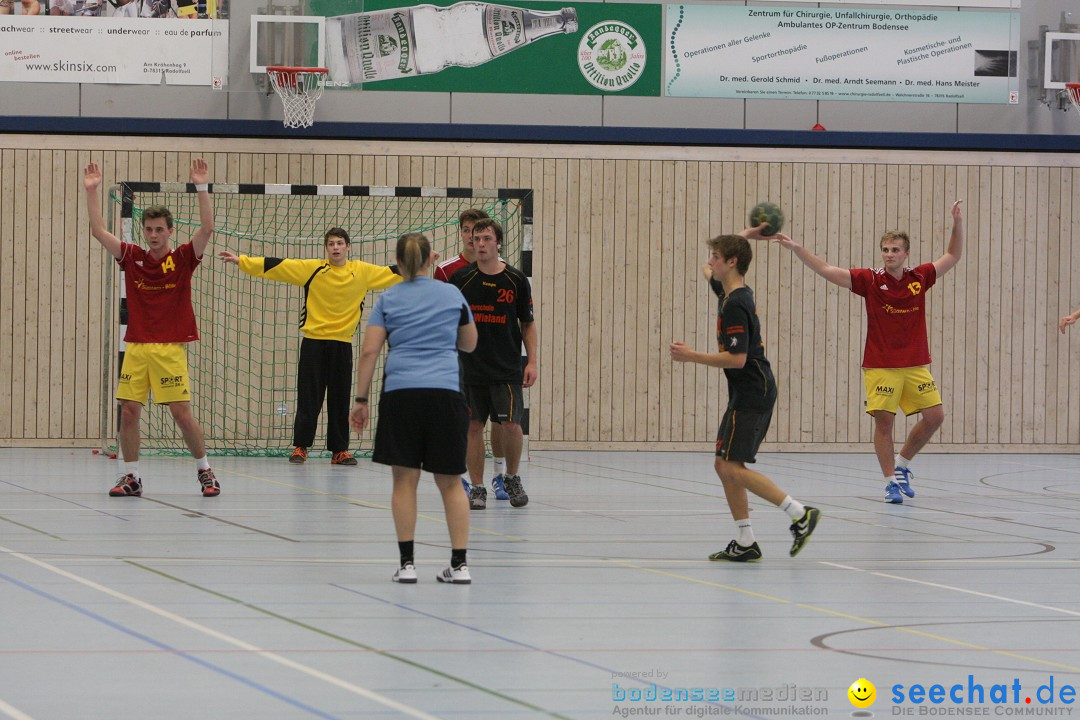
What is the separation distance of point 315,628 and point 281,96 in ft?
38.4

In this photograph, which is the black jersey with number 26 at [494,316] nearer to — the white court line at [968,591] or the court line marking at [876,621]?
the court line marking at [876,621]

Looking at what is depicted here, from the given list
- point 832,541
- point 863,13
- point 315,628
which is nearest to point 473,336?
point 315,628

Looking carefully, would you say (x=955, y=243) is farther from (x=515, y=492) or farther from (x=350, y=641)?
(x=350, y=641)

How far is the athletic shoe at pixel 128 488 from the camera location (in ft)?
35.7

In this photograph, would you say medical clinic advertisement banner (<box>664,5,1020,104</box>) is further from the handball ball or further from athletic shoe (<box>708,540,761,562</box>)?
athletic shoe (<box>708,540,761,562</box>)

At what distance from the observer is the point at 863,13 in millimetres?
17719

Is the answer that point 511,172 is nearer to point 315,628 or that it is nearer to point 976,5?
point 976,5

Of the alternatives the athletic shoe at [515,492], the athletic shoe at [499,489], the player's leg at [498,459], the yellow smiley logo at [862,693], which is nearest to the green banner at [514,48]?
the player's leg at [498,459]

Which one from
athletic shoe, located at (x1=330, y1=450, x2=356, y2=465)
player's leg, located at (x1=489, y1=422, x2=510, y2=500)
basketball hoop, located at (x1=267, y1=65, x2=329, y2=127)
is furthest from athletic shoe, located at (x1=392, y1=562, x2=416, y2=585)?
basketball hoop, located at (x1=267, y1=65, x2=329, y2=127)

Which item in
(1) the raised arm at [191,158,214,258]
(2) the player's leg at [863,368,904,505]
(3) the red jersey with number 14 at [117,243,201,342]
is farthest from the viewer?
(2) the player's leg at [863,368,904,505]

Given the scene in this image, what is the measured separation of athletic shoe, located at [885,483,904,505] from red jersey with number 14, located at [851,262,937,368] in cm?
108

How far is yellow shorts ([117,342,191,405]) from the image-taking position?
10914 millimetres

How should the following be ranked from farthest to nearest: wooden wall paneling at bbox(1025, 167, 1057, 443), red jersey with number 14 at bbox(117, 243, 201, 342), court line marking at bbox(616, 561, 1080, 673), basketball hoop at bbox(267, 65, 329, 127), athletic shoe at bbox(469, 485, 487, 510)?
1. wooden wall paneling at bbox(1025, 167, 1057, 443)
2. basketball hoop at bbox(267, 65, 329, 127)
3. red jersey with number 14 at bbox(117, 243, 201, 342)
4. athletic shoe at bbox(469, 485, 487, 510)
5. court line marking at bbox(616, 561, 1080, 673)

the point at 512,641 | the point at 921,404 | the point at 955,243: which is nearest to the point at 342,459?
the point at 921,404
